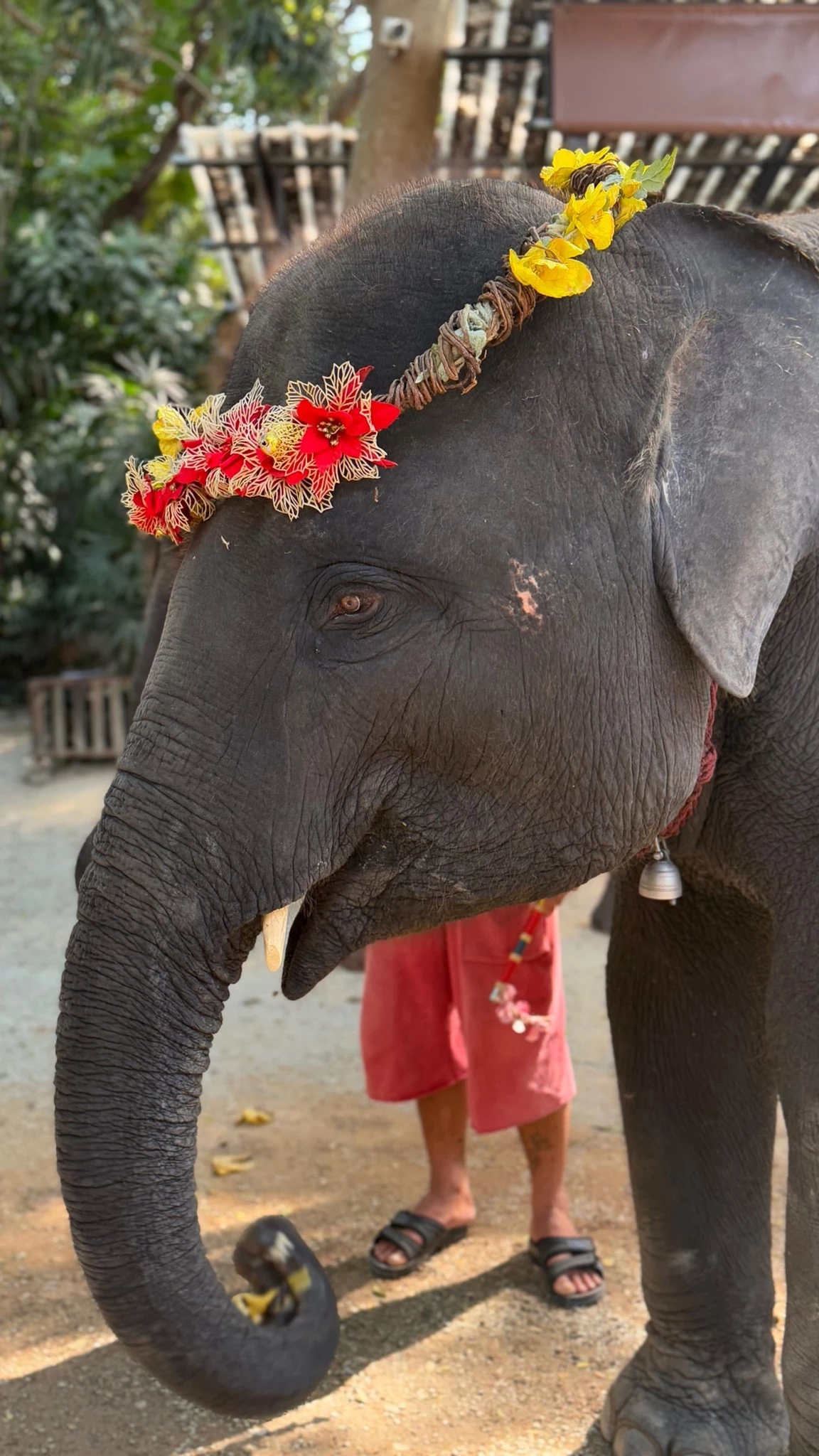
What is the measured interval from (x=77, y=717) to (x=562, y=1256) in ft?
26.0

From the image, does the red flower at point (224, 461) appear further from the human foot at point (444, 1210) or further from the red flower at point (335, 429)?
the human foot at point (444, 1210)

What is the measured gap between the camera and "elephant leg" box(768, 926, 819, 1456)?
7.25ft

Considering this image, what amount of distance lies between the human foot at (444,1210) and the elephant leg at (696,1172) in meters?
0.88

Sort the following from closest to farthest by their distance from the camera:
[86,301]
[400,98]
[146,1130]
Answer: [146,1130], [400,98], [86,301]

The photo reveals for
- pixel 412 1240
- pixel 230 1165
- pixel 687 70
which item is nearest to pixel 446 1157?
pixel 412 1240

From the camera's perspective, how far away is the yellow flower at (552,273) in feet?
6.51

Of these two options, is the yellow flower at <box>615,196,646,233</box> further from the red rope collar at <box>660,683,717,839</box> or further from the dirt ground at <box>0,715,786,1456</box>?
the dirt ground at <box>0,715,786,1456</box>

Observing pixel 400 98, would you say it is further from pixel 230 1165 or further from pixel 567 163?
pixel 230 1165

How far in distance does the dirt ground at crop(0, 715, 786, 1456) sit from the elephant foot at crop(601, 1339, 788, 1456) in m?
0.13

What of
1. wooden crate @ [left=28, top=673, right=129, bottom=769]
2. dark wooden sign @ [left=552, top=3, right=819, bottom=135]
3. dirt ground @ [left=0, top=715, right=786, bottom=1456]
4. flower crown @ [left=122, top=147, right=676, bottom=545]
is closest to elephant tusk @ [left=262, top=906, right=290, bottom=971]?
flower crown @ [left=122, top=147, right=676, bottom=545]

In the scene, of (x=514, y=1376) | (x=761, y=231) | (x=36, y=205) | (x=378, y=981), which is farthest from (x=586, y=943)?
(x=36, y=205)

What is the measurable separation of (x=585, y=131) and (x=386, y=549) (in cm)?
332

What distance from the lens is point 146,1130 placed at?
1912 mm

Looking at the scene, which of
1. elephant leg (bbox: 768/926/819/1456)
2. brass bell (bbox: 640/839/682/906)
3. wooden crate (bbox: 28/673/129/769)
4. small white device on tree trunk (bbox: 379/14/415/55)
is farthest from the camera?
wooden crate (bbox: 28/673/129/769)
